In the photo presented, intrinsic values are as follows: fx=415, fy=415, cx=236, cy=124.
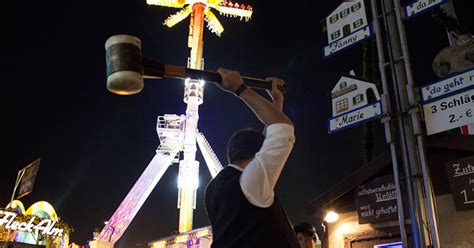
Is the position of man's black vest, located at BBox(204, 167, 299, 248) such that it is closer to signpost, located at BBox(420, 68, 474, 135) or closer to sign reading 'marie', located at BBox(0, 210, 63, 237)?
signpost, located at BBox(420, 68, 474, 135)

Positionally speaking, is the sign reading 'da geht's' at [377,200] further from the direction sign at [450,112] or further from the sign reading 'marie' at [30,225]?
the sign reading 'marie' at [30,225]

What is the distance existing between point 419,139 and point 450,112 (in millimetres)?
409

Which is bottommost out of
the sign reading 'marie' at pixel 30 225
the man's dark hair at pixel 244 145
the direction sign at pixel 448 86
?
the man's dark hair at pixel 244 145

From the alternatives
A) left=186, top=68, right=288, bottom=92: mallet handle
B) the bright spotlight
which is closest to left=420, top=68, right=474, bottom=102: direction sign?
left=186, top=68, right=288, bottom=92: mallet handle

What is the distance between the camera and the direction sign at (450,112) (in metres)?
4.15

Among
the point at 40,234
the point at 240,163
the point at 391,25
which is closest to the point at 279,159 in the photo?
the point at 240,163

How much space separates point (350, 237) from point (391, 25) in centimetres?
398

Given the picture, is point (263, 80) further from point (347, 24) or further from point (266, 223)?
point (347, 24)

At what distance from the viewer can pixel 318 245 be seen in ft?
28.0

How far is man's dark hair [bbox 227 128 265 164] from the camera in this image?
221cm

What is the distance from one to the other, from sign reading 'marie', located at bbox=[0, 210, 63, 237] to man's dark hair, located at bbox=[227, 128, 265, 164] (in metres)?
18.4

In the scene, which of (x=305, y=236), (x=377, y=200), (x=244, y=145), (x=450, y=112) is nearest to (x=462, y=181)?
(x=377, y=200)

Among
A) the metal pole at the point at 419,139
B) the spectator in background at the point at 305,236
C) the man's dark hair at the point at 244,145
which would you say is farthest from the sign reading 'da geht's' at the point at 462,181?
the man's dark hair at the point at 244,145

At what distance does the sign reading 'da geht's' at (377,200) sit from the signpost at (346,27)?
8.48 ft
